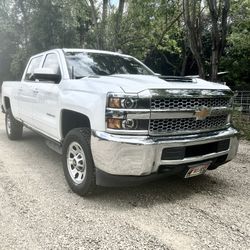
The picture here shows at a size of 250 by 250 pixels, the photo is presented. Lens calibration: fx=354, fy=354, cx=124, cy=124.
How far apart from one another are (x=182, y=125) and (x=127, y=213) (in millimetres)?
1178

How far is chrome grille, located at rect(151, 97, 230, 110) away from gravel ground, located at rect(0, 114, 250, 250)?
114 centimetres

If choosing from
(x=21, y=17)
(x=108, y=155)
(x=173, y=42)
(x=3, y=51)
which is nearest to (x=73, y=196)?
(x=108, y=155)

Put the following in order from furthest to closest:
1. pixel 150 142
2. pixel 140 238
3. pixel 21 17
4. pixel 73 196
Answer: pixel 21 17 < pixel 73 196 < pixel 150 142 < pixel 140 238

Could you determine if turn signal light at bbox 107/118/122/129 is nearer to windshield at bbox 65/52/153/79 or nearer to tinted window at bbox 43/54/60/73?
windshield at bbox 65/52/153/79

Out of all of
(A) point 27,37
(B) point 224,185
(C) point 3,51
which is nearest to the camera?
(B) point 224,185

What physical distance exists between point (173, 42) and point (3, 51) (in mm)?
16154

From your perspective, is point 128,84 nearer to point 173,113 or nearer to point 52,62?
point 173,113

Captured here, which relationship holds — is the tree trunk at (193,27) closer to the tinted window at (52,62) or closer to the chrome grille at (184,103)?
the tinted window at (52,62)

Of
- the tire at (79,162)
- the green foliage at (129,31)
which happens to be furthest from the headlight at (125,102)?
the green foliage at (129,31)

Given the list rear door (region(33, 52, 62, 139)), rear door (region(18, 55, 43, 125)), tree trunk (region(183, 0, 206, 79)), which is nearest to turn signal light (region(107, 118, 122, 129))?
rear door (region(33, 52, 62, 139))

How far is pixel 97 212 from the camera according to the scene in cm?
393

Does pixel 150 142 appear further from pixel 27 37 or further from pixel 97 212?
pixel 27 37

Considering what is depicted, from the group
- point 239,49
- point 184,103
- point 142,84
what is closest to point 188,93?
point 184,103

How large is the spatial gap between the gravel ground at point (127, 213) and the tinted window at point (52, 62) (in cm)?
160
